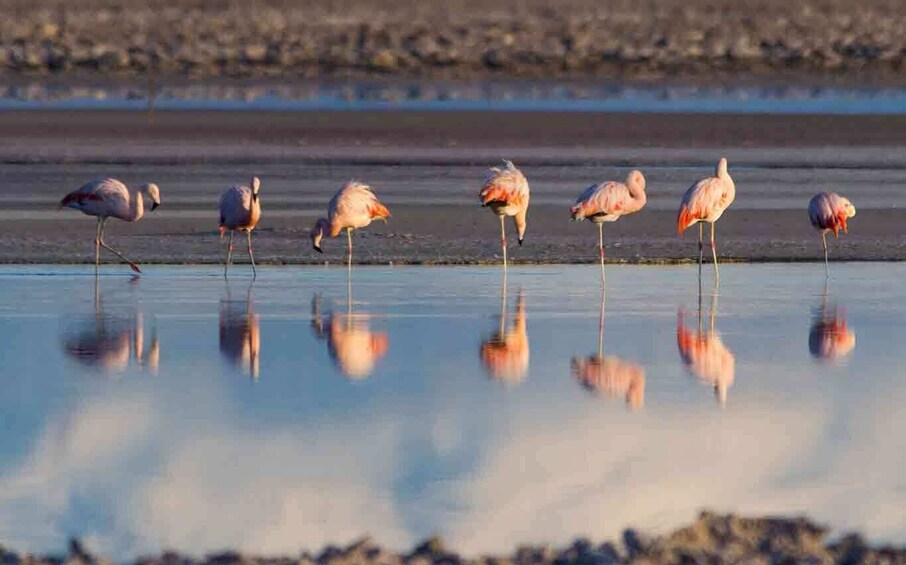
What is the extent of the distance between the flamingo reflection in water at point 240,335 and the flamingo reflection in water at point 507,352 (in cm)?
130

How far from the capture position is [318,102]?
128ft

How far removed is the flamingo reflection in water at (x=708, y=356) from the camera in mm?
9930

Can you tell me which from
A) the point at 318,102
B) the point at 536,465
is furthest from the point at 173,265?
the point at 318,102

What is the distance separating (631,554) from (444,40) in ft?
161

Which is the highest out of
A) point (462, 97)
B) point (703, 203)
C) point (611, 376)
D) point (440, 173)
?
point (462, 97)

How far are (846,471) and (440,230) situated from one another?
36.8ft

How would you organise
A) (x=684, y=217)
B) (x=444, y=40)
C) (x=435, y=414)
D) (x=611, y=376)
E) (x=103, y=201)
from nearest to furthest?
(x=435, y=414), (x=611, y=376), (x=684, y=217), (x=103, y=201), (x=444, y=40)

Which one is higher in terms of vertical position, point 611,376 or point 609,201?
point 609,201

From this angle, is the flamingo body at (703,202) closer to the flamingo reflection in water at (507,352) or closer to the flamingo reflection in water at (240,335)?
the flamingo reflection in water at (507,352)

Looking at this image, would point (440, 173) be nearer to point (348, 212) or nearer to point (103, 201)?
point (103, 201)

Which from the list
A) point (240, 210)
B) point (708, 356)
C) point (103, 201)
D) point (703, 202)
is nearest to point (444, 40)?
point (103, 201)

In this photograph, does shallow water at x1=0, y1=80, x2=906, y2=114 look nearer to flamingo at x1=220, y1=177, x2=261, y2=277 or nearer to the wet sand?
the wet sand

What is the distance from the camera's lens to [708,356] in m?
10.8

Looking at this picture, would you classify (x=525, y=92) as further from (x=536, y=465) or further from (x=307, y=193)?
(x=536, y=465)
